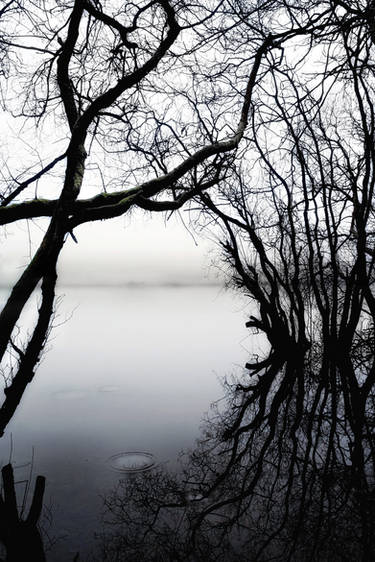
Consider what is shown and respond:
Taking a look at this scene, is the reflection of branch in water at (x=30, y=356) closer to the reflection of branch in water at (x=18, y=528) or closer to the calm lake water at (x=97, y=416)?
the reflection of branch in water at (x=18, y=528)

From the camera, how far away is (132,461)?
671 cm

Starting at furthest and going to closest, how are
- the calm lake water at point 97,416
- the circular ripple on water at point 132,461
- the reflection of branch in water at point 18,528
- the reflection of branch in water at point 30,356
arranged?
1. the circular ripple on water at point 132,461
2. the calm lake water at point 97,416
3. the reflection of branch in water at point 30,356
4. the reflection of branch in water at point 18,528

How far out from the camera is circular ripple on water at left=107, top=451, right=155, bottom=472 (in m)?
6.33

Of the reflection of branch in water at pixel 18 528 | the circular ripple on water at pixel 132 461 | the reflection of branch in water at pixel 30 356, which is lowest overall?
the reflection of branch in water at pixel 18 528

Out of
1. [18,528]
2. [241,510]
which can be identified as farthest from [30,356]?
[241,510]

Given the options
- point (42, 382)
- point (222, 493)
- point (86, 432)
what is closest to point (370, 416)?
point (222, 493)

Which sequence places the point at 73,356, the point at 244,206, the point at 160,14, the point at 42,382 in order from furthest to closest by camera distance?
1. the point at 73,356
2. the point at 244,206
3. the point at 42,382
4. the point at 160,14

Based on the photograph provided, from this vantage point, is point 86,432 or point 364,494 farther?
point 86,432

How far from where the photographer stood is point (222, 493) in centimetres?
538

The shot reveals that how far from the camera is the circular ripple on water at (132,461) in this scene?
249 inches

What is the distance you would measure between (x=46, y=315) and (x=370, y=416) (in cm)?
669

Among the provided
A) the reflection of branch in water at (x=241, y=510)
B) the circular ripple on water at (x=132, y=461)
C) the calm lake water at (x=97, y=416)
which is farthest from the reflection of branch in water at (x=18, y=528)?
the circular ripple on water at (x=132, y=461)

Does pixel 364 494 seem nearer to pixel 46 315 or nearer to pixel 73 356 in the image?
pixel 46 315

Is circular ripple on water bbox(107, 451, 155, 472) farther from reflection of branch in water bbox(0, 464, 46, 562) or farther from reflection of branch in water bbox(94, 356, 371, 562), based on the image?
reflection of branch in water bbox(0, 464, 46, 562)
